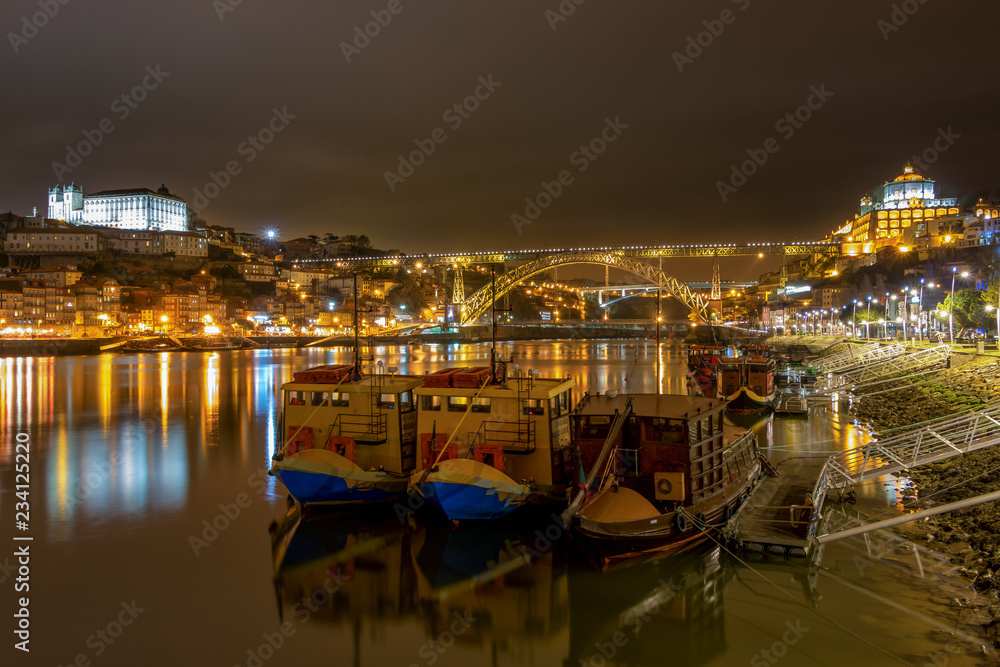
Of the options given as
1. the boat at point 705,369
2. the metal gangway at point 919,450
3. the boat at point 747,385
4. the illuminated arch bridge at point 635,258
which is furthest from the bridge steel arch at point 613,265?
the metal gangway at point 919,450

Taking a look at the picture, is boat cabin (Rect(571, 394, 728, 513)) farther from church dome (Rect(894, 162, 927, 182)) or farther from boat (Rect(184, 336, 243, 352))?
church dome (Rect(894, 162, 927, 182))

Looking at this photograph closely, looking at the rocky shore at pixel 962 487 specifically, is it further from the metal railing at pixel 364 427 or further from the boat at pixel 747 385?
the metal railing at pixel 364 427

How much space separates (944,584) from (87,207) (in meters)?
95.2

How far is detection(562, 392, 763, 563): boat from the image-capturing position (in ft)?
19.8

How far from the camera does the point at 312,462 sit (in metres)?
7.39

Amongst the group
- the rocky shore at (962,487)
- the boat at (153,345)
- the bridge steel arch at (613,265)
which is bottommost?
the rocky shore at (962,487)

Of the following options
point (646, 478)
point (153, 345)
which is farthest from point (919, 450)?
point (153, 345)

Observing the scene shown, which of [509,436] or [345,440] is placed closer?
[509,436]

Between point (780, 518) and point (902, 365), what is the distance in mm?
17786

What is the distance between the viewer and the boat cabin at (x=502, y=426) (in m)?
7.22

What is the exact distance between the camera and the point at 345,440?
784 centimetres

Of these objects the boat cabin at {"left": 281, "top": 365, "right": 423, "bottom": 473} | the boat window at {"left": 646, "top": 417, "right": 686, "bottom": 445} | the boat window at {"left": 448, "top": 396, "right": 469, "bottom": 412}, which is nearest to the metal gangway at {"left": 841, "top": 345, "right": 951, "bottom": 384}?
the boat window at {"left": 646, "top": 417, "right": 686, "bottom": 445}

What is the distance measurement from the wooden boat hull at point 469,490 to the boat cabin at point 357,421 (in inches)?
38.4

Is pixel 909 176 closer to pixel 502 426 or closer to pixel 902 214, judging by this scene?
pixel 902 214
